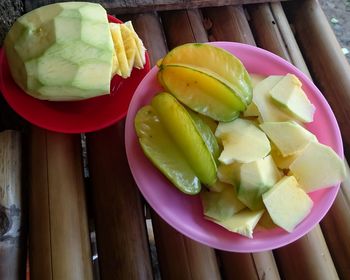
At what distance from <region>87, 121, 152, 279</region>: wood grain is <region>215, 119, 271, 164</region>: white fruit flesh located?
0.66 ft

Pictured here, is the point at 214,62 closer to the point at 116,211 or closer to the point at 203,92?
the point at 203,92

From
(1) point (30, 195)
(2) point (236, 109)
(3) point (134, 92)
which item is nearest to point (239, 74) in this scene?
(2) point (236, 109)

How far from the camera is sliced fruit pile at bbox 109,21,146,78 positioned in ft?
2.22

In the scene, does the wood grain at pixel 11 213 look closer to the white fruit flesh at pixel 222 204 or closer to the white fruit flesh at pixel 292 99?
the white fruit flesh at pixel 222 204

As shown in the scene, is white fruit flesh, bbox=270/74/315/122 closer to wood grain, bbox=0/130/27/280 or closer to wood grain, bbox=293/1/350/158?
wood grain, bbox=293/1/350/158

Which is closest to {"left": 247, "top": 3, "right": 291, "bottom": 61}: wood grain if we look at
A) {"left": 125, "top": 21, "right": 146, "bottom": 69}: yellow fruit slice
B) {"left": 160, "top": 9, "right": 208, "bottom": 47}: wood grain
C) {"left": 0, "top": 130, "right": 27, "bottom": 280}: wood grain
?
{"left": 160, "top": 9, "right": 208, "bottom": 47}: wood grain

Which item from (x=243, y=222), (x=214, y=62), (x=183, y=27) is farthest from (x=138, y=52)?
(x=243, y=222)

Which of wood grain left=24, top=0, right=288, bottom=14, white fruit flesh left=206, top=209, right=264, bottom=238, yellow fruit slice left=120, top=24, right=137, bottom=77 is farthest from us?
wood grain left=24, top=0, right=288, bottom=14

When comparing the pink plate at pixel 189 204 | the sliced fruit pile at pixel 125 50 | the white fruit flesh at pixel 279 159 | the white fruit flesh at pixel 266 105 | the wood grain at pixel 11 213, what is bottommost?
the wood grain at pixel 11 213

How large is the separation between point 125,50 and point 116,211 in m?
0.29

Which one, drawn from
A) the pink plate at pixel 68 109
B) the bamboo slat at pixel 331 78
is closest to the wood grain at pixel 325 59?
the bamboo slat at pixel 331 78

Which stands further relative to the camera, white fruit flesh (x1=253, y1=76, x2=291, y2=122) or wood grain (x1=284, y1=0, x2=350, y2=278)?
wood grain (x1=284, y1=0, x2=350, y2=278)

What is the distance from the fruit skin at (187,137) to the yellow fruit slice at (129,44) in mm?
124

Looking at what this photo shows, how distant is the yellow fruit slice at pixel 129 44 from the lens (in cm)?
69
